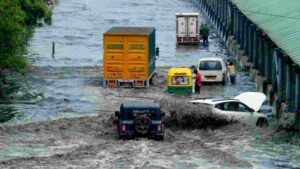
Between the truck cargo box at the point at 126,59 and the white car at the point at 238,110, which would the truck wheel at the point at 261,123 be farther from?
the truck cargo box at the point at 126,59

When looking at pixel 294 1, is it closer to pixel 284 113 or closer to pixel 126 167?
pixel 284 113

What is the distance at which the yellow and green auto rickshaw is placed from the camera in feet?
158

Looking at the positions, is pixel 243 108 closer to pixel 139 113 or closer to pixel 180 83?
pixel 139 113

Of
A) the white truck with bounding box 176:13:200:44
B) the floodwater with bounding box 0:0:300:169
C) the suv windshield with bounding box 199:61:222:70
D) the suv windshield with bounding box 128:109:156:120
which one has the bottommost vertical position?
the floodwater with bounding box 0:0:300:169

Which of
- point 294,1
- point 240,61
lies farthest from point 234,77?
point 240,61

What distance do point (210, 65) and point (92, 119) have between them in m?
14.5

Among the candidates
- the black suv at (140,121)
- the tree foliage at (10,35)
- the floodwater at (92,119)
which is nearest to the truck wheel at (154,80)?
the floodwater at (92,119)

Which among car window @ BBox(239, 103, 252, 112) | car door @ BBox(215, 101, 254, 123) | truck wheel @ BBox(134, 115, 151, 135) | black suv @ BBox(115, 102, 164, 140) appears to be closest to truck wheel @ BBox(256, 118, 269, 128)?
car door @ BBox(215, 101, 254, 123)

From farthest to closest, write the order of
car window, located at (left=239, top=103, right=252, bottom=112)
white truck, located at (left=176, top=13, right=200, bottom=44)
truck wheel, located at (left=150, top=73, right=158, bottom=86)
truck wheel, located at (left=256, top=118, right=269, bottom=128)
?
white truck, located at (left=176, top=13, right=200, bottom=44) < truck wheel, located at (left=150, top=73, right=158, bottom=86) < car window, located at (left=239, top=103, right=252, bottom=112) < truck wheel, located at (left=256, top=118, right=269, bottom=128)

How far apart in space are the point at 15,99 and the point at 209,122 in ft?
37.7

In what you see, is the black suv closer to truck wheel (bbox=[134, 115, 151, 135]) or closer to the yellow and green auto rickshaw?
truck wheel (bbox=[134, 115, 151, 135])

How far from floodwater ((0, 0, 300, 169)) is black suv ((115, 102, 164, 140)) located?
0.34 meters

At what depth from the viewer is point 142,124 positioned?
34.1 m

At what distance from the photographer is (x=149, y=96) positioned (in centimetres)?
4697
